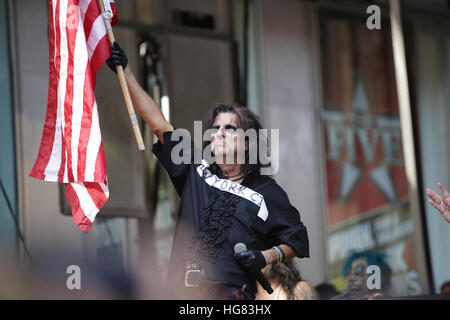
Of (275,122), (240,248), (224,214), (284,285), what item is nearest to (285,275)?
(284,285)

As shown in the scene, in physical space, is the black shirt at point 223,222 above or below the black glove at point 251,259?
above

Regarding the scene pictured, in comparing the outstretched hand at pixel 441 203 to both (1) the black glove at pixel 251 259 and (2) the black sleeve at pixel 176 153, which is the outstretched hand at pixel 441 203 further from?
(2) the black sleeve at pixel 176 153

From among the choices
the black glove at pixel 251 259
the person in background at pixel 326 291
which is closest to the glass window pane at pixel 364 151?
the person in background at pixel 326 291

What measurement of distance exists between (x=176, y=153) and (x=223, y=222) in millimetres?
515

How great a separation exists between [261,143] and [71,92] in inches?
46.0

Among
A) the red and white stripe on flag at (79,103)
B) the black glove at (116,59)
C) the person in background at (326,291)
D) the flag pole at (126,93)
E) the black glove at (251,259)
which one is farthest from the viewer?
the person in background at (326,291)

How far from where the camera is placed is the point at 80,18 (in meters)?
5.02

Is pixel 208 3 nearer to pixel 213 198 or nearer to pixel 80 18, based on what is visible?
pixel 80 18

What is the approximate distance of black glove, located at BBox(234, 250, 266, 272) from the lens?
4328 millimetres

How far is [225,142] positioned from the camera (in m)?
4.79

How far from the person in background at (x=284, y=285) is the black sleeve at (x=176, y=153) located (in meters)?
2.02

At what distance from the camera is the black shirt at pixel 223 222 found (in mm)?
4516
